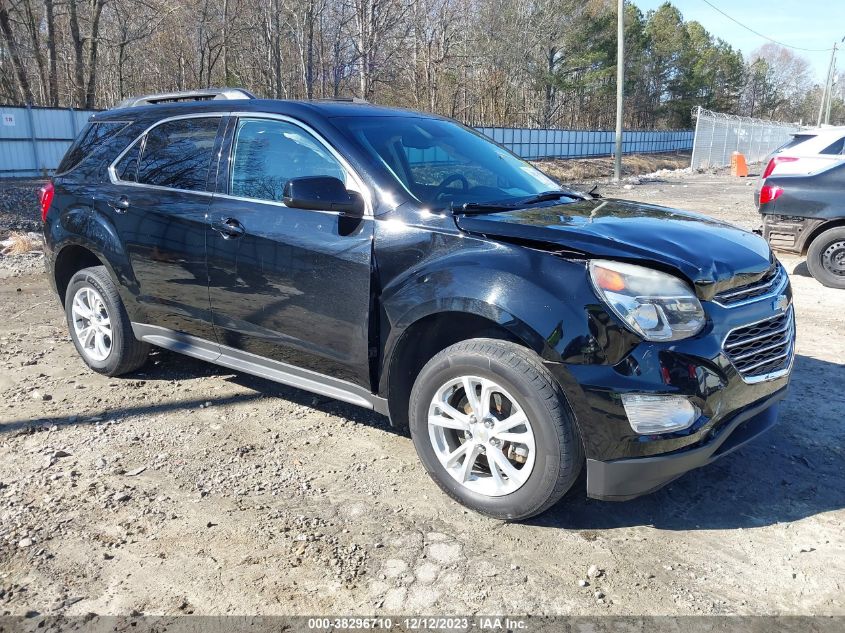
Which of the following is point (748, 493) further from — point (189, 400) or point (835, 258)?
point (835, 258)

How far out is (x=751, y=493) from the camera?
3.43 meters

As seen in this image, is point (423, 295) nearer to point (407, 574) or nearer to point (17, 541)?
point (407, 574)

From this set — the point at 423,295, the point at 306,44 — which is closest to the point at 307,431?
the point at 423,295

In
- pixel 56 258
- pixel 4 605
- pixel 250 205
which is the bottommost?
pixel 4 605

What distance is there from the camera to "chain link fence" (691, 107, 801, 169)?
35500mm

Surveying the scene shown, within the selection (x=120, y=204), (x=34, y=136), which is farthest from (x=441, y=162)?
(x=34, y=136)

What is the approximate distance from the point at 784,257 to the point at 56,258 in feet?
31.6

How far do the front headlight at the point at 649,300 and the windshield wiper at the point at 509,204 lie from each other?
742mm

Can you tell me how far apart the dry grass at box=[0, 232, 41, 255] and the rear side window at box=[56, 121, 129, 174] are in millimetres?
5466

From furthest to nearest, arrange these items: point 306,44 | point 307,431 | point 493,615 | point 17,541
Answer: point 306,44
point 307,431
point 17,541
point 493,615

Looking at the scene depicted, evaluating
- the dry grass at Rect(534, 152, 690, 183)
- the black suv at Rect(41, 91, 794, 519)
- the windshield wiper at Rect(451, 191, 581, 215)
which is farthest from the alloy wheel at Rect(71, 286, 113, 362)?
→ the dry grass at Rect(534, 152, 690, 183)

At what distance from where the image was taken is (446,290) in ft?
10.2

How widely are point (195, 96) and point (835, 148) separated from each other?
32.5 feet

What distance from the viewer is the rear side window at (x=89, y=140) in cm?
489
